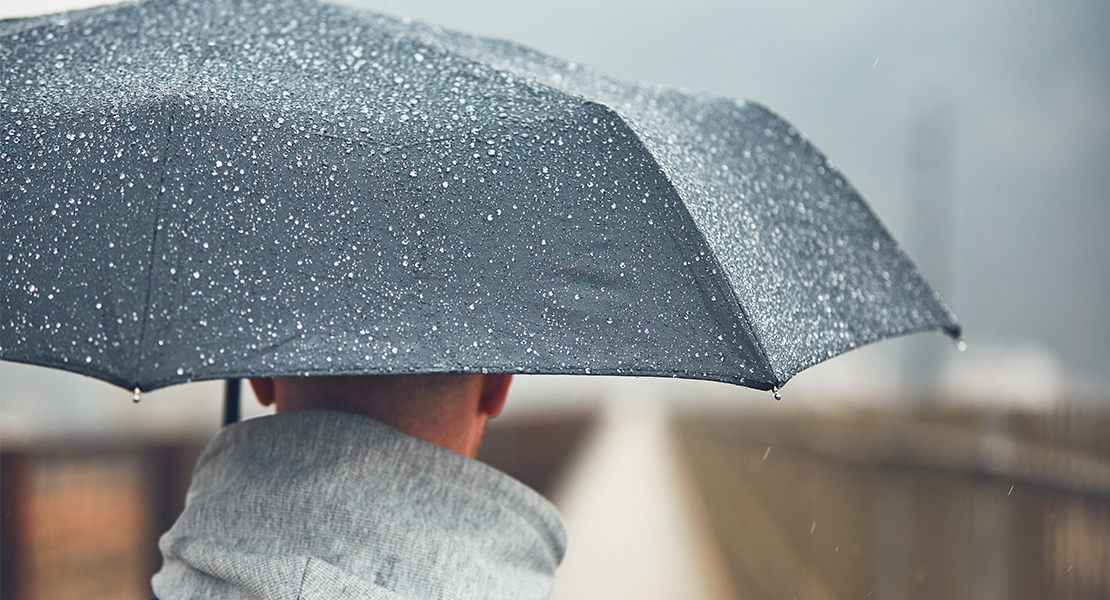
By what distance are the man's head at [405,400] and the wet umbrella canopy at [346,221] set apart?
1.33 ft

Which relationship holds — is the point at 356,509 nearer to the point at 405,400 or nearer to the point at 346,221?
the point at 405,400

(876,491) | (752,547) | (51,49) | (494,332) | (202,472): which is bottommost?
(752,547)

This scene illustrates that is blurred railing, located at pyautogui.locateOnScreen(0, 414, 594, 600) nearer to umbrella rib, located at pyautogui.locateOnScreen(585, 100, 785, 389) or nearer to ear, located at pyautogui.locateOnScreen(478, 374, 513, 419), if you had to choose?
ear, located at pyautogui.locateOnScreen(478, 374, 513, 419)

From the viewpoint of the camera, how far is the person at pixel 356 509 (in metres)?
1.55

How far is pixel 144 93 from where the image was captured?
1.52 meters

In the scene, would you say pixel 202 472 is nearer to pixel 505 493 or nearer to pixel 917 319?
pixel 505 493

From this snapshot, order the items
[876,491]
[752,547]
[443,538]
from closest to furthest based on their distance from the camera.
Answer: [443,538] < [876,491] < [752,547]

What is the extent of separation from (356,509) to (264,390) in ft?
1.59

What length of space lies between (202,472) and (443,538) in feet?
1.49

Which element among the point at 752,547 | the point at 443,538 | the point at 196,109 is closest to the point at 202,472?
the point at 443,538

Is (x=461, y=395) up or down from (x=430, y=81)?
down

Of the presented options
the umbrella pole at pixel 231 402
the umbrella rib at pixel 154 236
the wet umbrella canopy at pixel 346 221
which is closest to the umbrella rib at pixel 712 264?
the wet umbrella canopy at pixel 346 221

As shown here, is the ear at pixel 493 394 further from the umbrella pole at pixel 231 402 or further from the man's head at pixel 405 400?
the umbrella pole at pixel 231 402

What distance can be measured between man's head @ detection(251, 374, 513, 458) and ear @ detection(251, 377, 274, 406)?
0.34 ft
